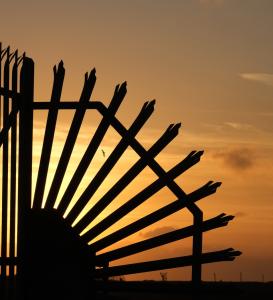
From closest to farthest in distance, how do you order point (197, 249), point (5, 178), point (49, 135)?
point (49, 135) < point (197, 249) < point (5, 178)

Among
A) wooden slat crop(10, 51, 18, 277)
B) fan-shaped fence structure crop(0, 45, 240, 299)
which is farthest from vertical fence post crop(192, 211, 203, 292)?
wooden slat crop(10, 51, 18, 277)

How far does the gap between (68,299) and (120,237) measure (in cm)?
125

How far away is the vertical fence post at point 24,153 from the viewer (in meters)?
13.1

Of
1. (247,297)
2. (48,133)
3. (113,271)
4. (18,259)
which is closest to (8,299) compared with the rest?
(18,259)

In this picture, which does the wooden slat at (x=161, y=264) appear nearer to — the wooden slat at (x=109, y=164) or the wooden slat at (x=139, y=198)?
the wooden slat at (x=139, y=198)

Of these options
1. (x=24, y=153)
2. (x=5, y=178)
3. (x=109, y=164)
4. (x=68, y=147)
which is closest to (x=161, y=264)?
(x=109, y=164)

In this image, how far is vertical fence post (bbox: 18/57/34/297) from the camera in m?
13.1

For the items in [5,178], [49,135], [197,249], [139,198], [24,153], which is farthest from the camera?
[5,178]

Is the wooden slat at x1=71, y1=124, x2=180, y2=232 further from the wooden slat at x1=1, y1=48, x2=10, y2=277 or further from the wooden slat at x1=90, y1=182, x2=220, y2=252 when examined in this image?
the wooden slat at x1=1, y1=48, x2=10, y2=277

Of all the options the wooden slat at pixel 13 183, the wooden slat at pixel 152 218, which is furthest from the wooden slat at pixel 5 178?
the wooden slat at pixel 152 218

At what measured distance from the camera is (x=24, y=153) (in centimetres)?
1337

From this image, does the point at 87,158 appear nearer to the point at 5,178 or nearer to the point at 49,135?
the point at 49,135

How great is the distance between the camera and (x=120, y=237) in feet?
40.6

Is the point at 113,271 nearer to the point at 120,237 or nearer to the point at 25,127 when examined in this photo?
the point at 120,237
